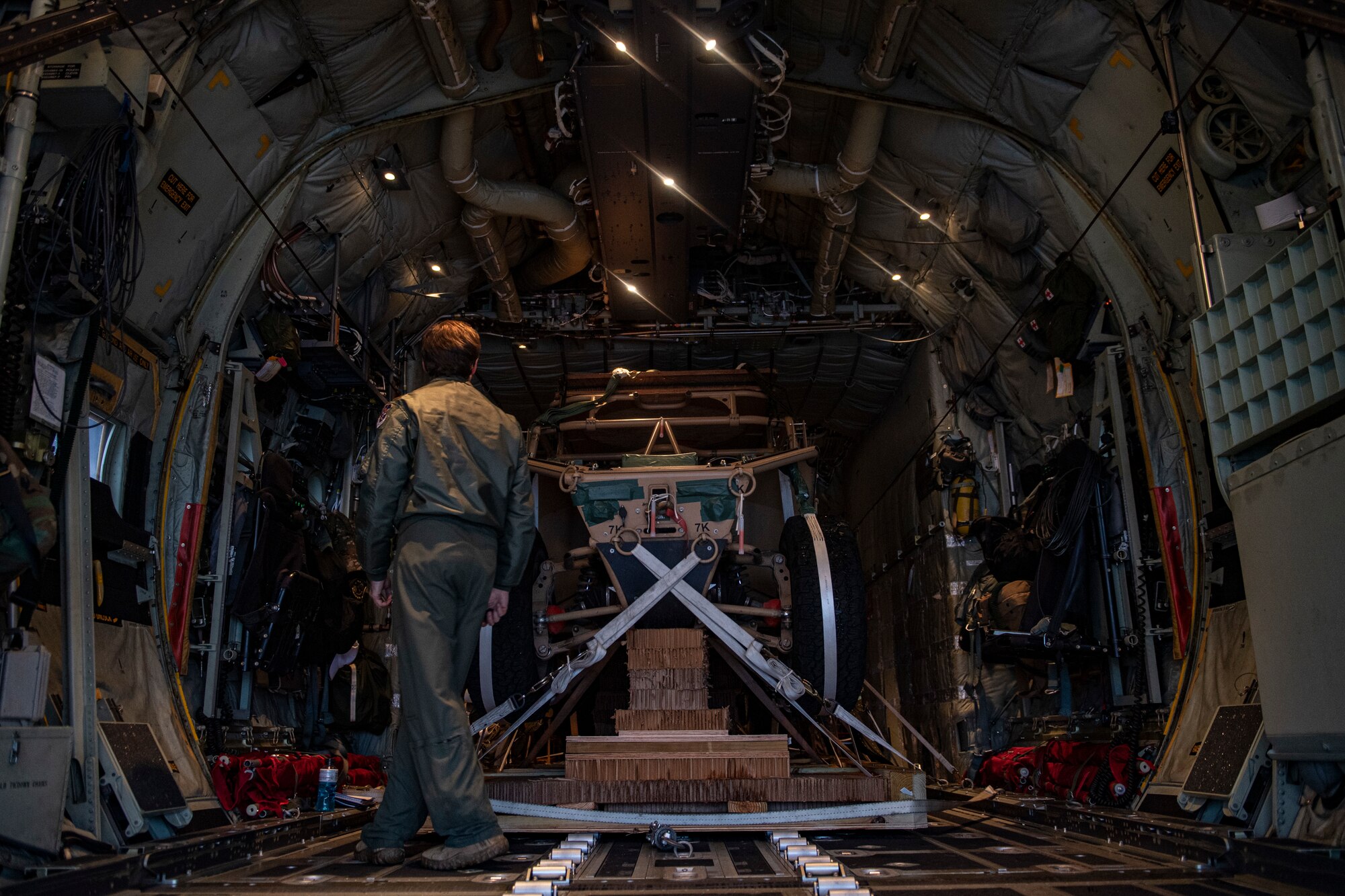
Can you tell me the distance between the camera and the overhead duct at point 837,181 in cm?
685

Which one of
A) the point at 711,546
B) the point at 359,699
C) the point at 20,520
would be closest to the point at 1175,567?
the point at 711,546

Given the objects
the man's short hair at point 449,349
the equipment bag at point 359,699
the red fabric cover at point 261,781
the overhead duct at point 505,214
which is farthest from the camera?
the equipment bag at point 359,699

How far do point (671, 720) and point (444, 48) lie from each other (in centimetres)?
400

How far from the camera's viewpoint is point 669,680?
5199mm

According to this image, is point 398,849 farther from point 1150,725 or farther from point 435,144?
point 435,144

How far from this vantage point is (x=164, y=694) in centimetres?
478

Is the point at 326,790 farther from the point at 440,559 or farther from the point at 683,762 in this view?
the point at 440,559

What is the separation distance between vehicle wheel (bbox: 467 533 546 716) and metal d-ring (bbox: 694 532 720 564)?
99 cm

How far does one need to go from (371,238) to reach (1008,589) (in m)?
5.16

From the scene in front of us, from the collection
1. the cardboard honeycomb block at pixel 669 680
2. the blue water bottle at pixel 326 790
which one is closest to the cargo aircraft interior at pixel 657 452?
the cardboard honeycomb block at pixel 669 680

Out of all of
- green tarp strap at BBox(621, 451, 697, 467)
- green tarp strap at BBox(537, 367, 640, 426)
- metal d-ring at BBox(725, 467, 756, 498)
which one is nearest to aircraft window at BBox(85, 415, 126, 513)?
green tarp strap at BBox(621, 451, 697, 467)

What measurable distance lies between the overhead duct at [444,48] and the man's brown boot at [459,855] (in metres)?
4.29

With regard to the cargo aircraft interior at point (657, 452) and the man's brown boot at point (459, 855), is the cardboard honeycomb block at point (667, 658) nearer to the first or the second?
the cargo aircraft interior at point (657, 452)

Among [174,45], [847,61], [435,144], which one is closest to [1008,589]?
[847,61]
